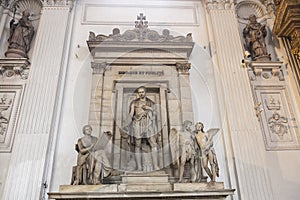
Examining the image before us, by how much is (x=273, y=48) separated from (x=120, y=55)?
3.45m

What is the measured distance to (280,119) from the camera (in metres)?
5.97

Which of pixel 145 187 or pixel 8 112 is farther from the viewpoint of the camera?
pixel 8 112

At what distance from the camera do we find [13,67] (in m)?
6.13

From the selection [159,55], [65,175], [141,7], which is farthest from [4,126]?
[141,7]

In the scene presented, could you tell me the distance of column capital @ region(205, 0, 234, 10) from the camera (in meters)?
7.15

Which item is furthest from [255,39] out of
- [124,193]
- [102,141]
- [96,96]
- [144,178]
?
[124,193]

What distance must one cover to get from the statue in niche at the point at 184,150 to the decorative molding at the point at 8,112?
2.97 meters

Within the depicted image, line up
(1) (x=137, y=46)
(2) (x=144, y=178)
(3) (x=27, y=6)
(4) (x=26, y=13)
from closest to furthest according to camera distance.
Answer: (2) (x=144, y=178) → (1) (x=137, y=46) → (4) (x=26, y=13) → (3) (x=27, y=6)

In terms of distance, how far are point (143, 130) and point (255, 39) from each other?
340 centimetres

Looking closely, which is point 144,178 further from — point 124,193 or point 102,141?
point 102,141

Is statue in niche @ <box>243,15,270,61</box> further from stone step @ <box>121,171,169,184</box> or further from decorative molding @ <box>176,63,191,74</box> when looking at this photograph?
stone step @ <box>121,171,169,184</box>

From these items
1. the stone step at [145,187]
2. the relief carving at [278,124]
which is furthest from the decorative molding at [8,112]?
the relief carving at [278,124]

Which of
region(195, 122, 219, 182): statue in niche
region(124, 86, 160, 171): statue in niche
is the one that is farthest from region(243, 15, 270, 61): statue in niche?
region(124, 86, 160, 171): statue in niche

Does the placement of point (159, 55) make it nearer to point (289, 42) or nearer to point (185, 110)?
point (185, 110)
